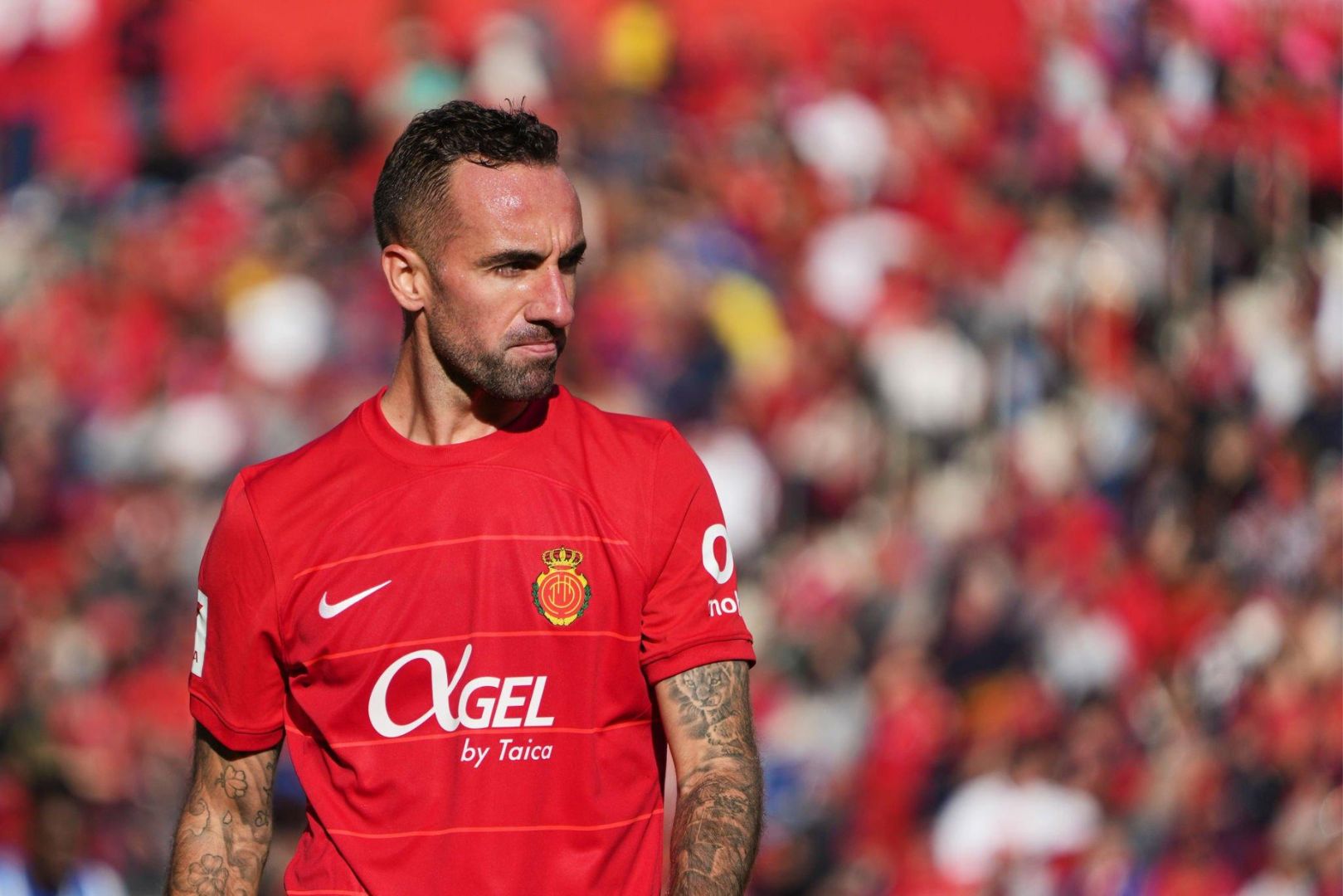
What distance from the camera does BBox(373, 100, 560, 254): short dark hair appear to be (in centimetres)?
254

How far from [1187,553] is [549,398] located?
5379mm

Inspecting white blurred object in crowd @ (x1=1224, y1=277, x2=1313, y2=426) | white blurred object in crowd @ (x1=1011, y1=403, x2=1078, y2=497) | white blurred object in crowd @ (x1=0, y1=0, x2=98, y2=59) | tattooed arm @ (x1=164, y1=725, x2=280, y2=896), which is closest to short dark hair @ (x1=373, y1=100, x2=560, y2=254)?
tattooed arm @ (x1=164, y1=725, x2=280, y2=896)

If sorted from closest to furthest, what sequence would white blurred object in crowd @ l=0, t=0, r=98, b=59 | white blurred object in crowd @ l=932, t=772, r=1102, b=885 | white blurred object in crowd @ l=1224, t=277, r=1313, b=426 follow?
white blurred object in crowd @ l=932, t=772, r=1102, b=885 < white blurred object in crowd @ l=0, t=0, r=98, b=59 < white blurred object in crowd @ l=1224, t=277, r=1313, b=426

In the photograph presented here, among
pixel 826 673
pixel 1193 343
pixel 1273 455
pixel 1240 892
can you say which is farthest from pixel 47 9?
pixel 1240 892

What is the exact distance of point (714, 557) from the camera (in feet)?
8.41

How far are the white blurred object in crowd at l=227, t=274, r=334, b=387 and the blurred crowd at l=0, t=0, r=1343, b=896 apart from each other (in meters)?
0.02

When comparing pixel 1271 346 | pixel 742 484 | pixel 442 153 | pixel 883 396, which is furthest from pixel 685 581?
pixel 1271 346

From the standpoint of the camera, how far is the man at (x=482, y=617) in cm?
244

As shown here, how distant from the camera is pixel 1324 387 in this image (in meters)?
7.75

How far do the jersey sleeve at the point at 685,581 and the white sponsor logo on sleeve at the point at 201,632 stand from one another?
2.26 feet

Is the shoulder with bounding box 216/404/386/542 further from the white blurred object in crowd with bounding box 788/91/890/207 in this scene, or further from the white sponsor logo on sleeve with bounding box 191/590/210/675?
the white blurred object in crowd with bounding box 788/91/890/207

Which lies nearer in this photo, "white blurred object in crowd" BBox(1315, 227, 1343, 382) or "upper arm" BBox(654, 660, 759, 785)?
"upper arm" BBox(654, 660, 759, 785)

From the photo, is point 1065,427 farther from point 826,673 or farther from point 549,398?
point 549,398

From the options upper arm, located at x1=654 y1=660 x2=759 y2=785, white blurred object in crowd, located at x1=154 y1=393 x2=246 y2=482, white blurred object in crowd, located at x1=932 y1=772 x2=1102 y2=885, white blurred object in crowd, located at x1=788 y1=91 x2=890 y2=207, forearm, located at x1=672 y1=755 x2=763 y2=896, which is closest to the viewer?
forearm, located at x1=672 y1=755 x2=763 y2=896
